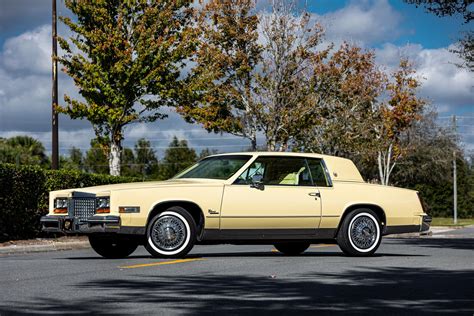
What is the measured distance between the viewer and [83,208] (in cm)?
1248

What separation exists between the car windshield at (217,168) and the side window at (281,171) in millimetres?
188

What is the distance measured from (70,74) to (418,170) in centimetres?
3886

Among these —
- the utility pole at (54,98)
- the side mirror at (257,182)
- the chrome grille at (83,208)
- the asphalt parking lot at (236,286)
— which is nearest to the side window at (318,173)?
the side mirror at (257,182)

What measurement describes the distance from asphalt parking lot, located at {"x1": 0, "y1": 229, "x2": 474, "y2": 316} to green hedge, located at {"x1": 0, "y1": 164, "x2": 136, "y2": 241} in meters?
6.30

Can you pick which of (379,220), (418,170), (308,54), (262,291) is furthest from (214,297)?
(418,170)

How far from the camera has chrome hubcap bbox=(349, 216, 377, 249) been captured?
44.5 ft

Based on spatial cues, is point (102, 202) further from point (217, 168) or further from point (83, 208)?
point (217, 168)

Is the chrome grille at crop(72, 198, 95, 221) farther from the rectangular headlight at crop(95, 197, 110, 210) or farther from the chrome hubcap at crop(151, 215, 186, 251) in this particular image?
the chrome hubcap at crop(151, 215, 186, 251)

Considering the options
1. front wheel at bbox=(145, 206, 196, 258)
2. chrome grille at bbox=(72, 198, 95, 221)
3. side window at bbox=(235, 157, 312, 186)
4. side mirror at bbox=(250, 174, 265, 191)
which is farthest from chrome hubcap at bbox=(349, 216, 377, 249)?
chrome grille at bbox=(72, 198, 95, 221)

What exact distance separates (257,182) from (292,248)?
240 cm

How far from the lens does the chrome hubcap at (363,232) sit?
534 inches

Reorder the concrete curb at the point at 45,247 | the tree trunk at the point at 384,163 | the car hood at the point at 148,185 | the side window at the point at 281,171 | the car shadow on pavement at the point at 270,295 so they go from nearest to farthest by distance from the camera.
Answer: the car shadow on pavement at the point at 270,295 → the car hood at the point at 148,185 → the side window at the point at 281,171 → the concrete curb at the point at 45,247 → the tree trunk at the point at 384,163

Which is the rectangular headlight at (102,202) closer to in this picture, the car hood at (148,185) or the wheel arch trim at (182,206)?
the car hood at (148,185)

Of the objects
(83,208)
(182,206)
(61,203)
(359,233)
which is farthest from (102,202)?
(359,233)
